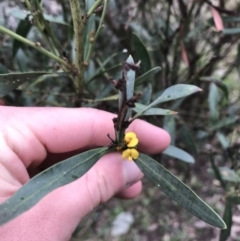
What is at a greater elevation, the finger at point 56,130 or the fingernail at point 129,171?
the finger at point 56,130

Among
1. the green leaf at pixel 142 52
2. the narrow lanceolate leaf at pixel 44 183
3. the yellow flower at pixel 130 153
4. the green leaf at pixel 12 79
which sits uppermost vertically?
the green leaf at pixel 12 79

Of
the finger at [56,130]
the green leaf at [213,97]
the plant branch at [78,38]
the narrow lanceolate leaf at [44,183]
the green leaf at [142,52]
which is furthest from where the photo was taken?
the green leaf at [213,97]

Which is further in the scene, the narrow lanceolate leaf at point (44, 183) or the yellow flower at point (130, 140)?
the yellow flower at point (130, 140)

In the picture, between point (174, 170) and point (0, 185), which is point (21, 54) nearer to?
point (0, 185)

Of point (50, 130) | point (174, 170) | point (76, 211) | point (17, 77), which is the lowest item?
point (174, 170)

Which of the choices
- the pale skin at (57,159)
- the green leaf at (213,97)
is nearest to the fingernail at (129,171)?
the pale skin at (57,159)

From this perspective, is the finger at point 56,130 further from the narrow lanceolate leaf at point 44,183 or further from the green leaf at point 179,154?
the narrow lanceolate leaf at point 44,183

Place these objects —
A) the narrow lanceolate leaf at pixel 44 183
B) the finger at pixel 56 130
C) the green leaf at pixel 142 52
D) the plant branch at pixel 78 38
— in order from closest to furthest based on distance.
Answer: the narrow lanceolate leaf at pixel 44 183, the plant branch at pixel 78 38, the finger at pixel 56 130, the green leaf at pixel 142 52


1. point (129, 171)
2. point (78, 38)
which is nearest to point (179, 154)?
point (129, 171)

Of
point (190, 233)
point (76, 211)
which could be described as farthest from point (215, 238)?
point (76, 211)
